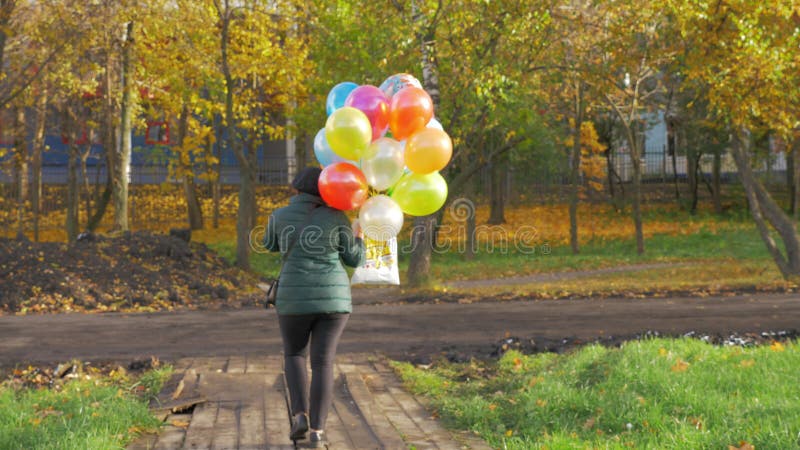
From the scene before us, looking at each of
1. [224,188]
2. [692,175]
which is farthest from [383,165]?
[692,175]

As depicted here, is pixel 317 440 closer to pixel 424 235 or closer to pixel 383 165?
pixel 383 165

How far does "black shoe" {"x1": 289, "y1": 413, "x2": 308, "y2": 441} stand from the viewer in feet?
21.1

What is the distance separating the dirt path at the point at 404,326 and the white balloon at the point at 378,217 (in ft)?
12.8

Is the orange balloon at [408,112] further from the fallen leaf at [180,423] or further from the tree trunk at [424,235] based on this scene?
the tree trunk at [424,235]

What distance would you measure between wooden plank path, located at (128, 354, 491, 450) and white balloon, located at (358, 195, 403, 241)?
150 centimetres

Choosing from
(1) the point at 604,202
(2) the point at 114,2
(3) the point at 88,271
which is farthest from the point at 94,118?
(1) the point at 604,202

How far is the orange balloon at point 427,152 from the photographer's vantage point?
721 centimetres

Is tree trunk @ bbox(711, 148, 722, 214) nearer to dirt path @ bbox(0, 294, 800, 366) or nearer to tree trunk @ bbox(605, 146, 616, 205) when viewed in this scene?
tree trunk @ bbox(605, 146, 616, 205)

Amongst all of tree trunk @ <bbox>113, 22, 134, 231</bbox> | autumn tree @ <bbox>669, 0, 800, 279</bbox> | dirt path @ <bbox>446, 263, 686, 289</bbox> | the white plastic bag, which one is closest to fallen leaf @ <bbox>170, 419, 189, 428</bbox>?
the white plastic bag

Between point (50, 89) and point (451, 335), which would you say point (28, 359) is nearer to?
point (451, 335)

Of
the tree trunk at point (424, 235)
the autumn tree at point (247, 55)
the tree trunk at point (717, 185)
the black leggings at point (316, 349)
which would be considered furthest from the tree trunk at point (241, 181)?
the tree trunk at point (717, 185)

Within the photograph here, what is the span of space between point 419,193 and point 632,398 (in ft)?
7.48

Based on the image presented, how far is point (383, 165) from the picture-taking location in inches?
284

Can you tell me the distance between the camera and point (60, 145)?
47281 millimetres
